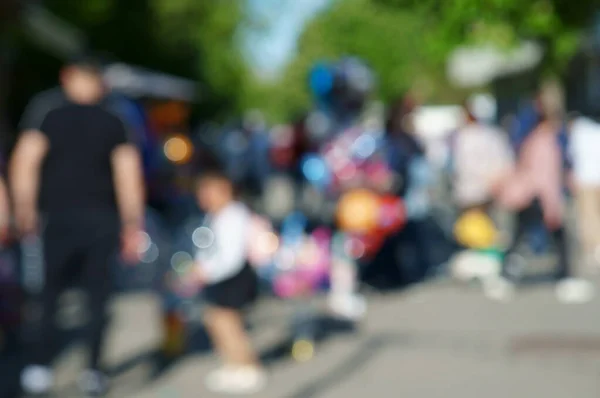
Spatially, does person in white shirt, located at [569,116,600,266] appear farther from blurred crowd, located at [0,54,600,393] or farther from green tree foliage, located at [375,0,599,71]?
green tree foliage, located at [375,0,599,71]

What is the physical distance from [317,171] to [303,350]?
207cm

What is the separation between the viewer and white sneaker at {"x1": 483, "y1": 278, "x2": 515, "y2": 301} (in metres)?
10.7

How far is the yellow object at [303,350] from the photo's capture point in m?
8.00

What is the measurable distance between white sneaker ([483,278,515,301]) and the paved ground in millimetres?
253

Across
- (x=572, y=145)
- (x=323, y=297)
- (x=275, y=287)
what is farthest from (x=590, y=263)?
(x=275, y=287)

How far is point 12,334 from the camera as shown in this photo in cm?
935

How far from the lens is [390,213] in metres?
10.2

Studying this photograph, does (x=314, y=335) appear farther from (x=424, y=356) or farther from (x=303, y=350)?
(x=424, y=356)

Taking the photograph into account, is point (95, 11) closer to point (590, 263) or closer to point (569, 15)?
point (590, 263)

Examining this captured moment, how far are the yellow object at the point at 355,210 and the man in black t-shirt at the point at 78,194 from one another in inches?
115

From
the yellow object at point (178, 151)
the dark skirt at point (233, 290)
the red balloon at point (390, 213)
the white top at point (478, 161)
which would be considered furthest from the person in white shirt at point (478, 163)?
the dark skirt at point (233, 290)

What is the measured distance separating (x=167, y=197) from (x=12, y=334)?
5.10 m

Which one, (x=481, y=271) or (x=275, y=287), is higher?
(x=481, y=271)

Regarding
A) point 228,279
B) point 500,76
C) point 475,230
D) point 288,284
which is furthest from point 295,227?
point 500,76
